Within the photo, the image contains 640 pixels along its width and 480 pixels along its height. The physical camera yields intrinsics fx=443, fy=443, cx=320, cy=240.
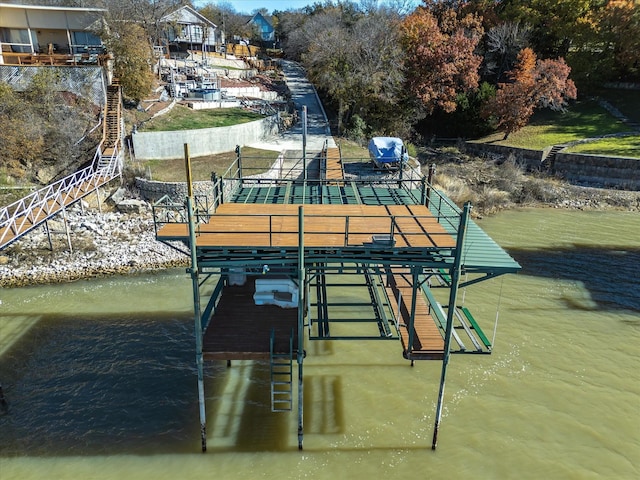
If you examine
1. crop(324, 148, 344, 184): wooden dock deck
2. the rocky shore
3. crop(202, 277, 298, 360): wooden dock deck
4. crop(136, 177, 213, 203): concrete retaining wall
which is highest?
crop(324, 148, 344, 184): wooden dock deck

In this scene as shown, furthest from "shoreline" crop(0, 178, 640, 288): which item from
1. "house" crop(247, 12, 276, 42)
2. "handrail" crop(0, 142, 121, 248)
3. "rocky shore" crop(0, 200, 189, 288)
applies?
"house" crop(247, 12, 276, 42)

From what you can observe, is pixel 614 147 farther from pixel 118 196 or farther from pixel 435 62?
pixel 118 196

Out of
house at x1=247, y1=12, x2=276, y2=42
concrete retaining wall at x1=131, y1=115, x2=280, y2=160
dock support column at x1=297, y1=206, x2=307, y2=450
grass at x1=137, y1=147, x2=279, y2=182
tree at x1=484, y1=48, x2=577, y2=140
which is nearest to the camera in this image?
dock support column at x1=297, y1=206, x2=307, y2=450

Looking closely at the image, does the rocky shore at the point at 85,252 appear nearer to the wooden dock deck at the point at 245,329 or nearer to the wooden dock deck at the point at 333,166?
the wooden dock deck at the point at 333,166

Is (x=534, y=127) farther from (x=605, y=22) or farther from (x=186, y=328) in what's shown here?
(x=186, y=328)

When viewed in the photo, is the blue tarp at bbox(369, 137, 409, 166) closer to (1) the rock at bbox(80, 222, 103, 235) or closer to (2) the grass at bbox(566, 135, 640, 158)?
(1) the rock at bbox(80, 222, 103, 235)

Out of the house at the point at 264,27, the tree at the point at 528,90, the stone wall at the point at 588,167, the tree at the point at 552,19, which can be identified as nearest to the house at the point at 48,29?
the tree at the point at 528,90
